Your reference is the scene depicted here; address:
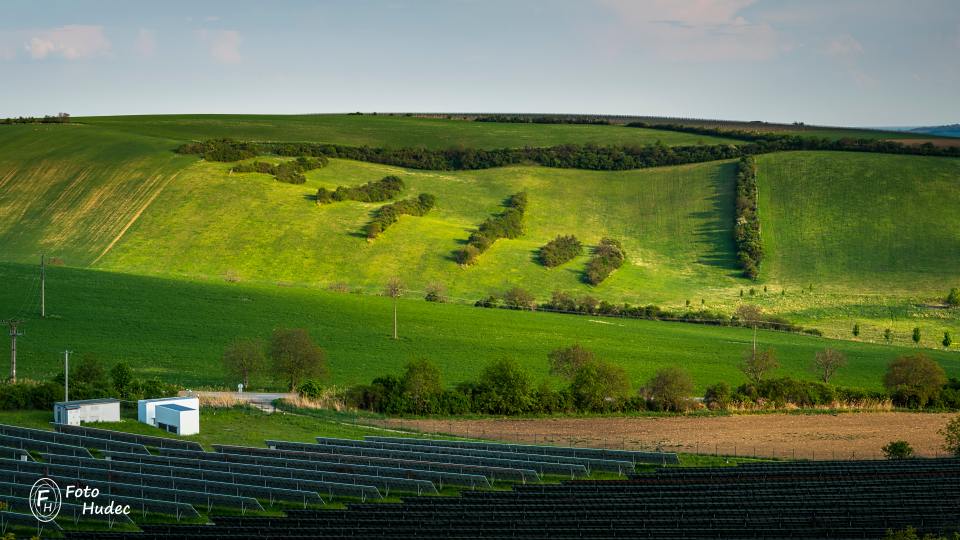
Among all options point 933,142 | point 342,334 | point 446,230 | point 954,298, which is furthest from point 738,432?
point 933,142

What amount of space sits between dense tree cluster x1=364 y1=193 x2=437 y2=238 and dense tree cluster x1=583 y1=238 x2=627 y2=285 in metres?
25.1

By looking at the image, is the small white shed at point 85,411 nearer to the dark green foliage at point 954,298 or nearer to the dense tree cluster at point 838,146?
the dark green foliage at point 954,298

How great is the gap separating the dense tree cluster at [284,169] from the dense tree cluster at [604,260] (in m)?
43.9

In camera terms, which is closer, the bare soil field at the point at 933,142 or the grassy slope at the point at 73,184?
the grassy slope at the point at 73,184

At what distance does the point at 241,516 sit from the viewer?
175 ft

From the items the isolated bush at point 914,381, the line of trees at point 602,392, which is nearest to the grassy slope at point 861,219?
the isolated bush at point 914,381

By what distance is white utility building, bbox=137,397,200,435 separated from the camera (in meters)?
71.8

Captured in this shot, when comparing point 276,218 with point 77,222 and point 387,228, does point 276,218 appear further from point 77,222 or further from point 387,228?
point 77,222

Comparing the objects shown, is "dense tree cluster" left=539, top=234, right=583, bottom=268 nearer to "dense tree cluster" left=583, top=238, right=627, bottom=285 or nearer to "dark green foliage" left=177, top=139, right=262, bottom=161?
"dense tree cluster" left=583, top=238, right=627, bottom=285

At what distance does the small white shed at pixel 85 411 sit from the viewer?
7325cm

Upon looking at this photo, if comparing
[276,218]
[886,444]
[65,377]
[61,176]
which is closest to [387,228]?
[276,218]

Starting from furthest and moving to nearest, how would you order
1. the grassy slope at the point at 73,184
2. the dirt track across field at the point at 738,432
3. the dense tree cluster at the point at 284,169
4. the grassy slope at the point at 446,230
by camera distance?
the dense tree cluster at the point at 284,169
the grassy slope at the point at 73,184
the grassy slope at the point at 446,230
the dirt track across field at the point at 738,432

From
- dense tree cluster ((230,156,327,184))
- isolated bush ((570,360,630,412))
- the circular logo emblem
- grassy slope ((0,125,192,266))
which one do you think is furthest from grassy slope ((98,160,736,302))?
the circular logo emblem

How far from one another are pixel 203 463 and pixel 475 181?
124 meters
